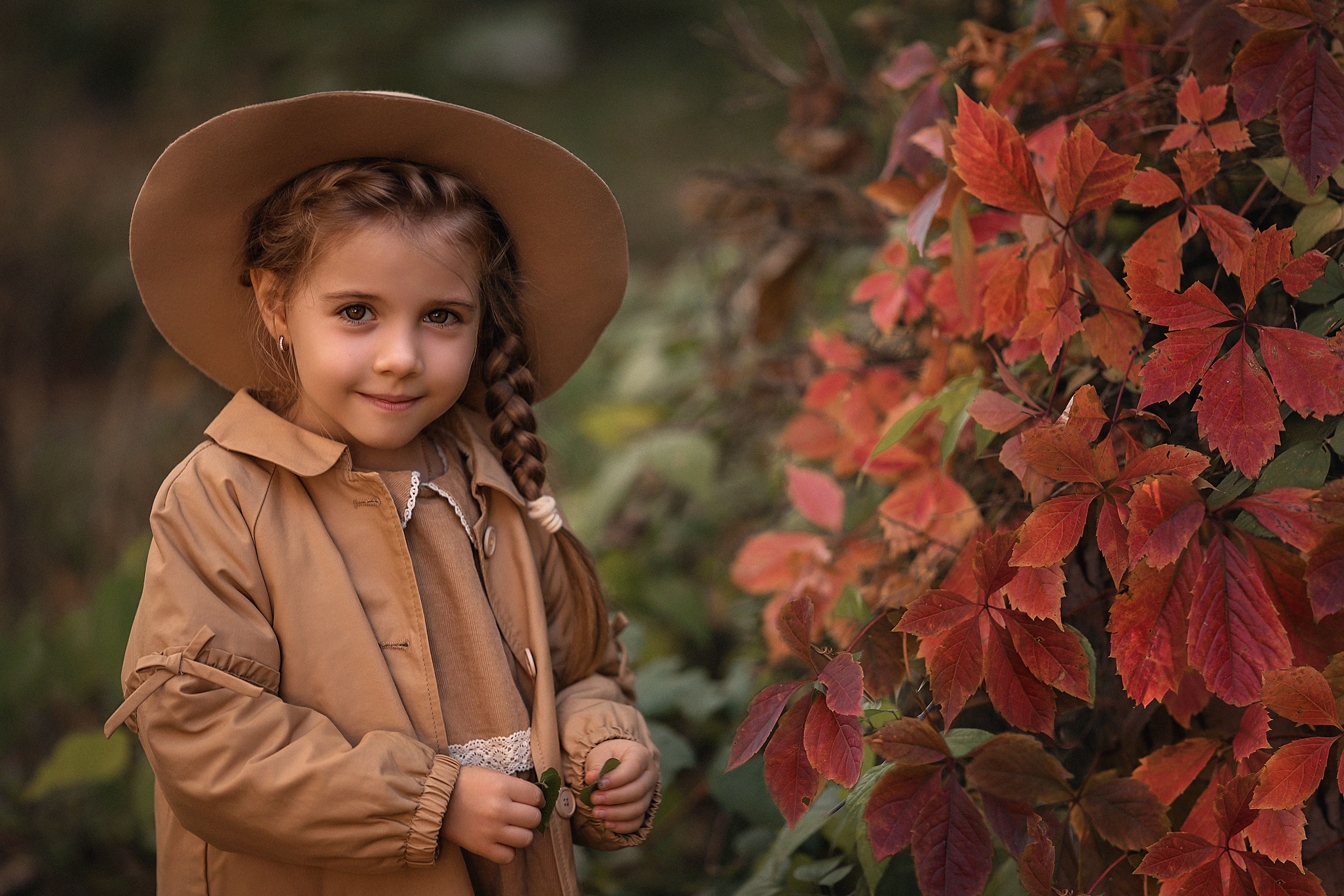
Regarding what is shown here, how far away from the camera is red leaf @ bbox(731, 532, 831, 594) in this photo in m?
1.73

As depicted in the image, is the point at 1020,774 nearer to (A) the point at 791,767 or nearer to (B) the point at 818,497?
(A) the point at 791,767

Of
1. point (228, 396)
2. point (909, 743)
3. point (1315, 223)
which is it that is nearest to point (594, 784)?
point (909, 743)

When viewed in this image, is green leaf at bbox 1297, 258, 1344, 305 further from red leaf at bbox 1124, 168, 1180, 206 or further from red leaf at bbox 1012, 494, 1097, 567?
red leaf at bbox 1012, 494, 1097, 567

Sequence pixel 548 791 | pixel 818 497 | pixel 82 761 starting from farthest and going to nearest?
pixel 82 761 → pixel 818 497 → pixel 548 791

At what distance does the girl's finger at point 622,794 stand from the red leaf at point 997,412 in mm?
623

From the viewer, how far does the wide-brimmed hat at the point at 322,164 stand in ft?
3.76

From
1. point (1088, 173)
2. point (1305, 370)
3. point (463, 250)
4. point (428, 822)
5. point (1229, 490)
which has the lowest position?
point (428, 822)

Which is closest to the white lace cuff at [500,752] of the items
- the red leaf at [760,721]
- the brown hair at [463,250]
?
the brown hair at [463,250]

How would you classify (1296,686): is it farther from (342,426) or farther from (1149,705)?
(342,426)

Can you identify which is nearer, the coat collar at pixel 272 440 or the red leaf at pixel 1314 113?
the red leaf at pixel 1314 113

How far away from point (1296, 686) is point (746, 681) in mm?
1213

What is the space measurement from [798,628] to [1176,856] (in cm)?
43

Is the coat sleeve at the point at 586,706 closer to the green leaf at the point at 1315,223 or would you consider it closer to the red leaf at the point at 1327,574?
the red leaf at the point at 1327,574

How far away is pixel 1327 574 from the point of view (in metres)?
0.91
